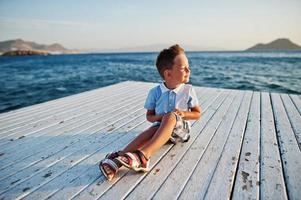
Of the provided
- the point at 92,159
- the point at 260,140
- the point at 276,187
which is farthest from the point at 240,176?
the point at 92,159

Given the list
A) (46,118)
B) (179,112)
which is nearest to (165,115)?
(179,112)

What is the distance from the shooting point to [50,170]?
200cm

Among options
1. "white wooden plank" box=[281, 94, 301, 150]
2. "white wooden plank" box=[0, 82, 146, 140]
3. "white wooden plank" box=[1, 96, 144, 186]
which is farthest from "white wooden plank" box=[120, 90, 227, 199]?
"white wooden plank" box=[0, 82, 146, 140]

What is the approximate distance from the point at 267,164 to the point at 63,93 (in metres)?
10.7

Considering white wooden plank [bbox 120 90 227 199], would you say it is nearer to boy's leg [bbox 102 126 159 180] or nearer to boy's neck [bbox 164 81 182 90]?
boy's leg [bbox 102 126 159 180]

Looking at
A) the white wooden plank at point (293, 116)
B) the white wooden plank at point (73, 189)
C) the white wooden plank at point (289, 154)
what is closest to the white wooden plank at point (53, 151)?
the white wooden plank at point (73, 189)

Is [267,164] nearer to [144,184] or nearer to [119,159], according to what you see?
[144,184]

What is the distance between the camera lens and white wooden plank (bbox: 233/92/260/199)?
1.64m

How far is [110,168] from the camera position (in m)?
1.80

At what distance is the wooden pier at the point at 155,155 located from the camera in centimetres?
168

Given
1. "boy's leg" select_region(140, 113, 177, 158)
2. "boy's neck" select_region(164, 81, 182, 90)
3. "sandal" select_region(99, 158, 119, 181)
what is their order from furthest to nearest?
1. "boy's neck" select_region(164, 81, 182, 90)
2. "boy's leg" select_region(140, 113, 177, 158)
3. "sandal" select_region(99, 158, 119, 181)

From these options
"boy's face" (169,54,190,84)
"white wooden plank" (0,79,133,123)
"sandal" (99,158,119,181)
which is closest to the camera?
"sandal" (99,158,119,181)

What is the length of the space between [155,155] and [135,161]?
1.46 ft

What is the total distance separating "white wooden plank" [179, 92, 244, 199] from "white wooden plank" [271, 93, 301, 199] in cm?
55
